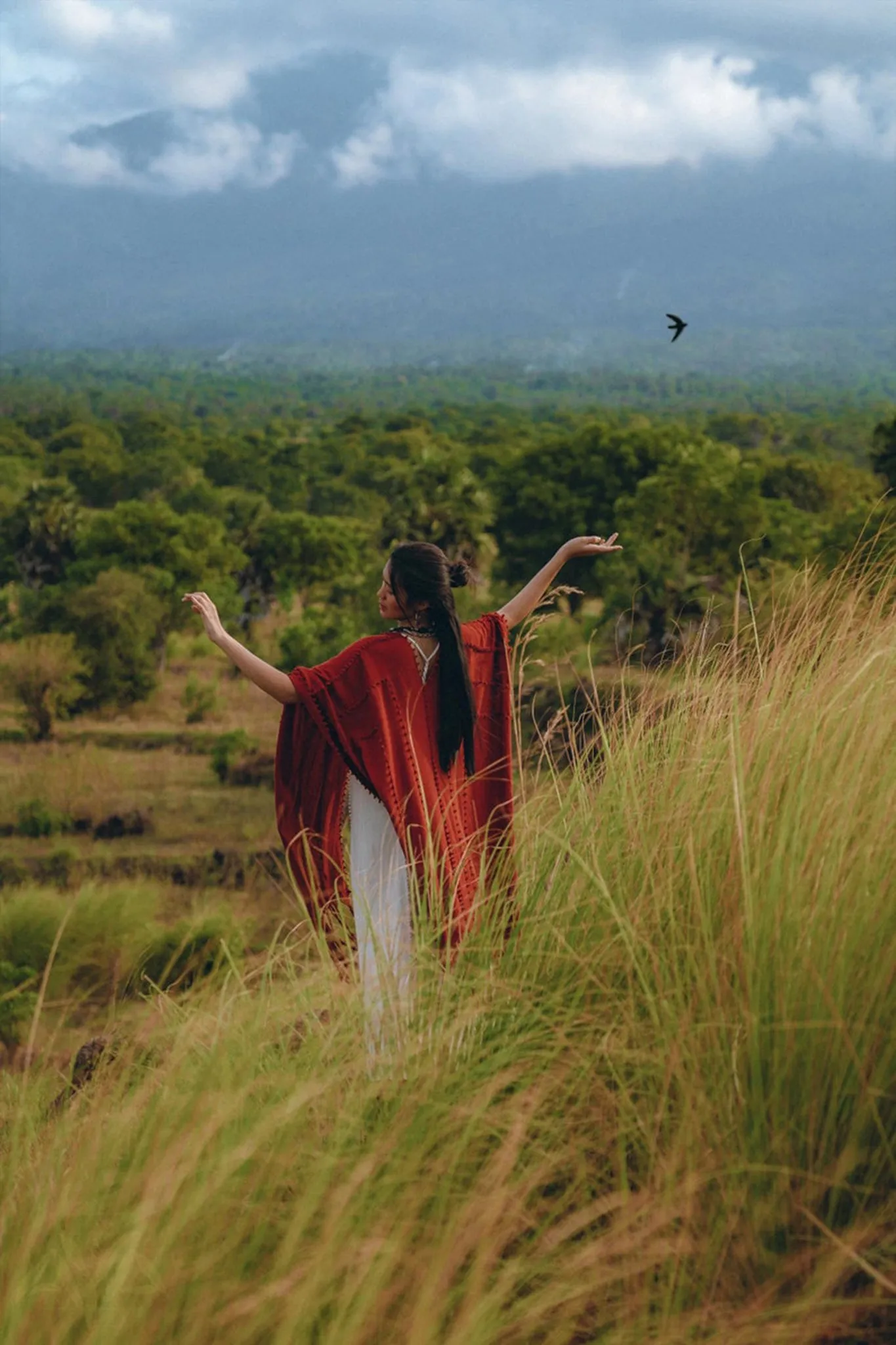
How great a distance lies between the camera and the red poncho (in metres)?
3.95

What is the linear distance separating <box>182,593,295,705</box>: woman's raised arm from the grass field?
976 millimetres

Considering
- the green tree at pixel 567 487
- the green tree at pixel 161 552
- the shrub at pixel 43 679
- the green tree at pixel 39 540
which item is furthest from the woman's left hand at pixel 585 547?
the green tree at pixel 39 540

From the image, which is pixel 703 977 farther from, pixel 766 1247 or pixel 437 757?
pixel 437 757

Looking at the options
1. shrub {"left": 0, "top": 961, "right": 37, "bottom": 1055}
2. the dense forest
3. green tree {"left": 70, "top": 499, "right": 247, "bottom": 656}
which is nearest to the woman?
shrub {"left": 0, "top": 961, "right": 37, "bottom": 1055}

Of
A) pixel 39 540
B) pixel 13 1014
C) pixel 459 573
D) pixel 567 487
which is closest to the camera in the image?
pixel 459 573

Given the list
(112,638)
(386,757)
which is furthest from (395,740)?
(112,638)

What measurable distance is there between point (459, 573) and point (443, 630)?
1.13 ft

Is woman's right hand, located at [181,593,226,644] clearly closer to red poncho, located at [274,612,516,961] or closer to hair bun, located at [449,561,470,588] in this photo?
red poncho, located at [274,612,516,961]

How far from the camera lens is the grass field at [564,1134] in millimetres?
2053

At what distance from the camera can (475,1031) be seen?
2.69 m

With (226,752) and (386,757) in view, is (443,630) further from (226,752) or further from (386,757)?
(226,752)

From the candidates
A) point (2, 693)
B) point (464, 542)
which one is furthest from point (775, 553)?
point (2, 693)

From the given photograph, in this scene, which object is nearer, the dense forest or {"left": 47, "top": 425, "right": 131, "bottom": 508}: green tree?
the dense forest

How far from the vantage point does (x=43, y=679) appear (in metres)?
37.4
